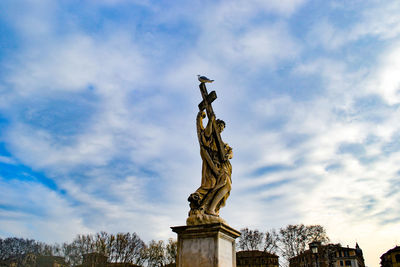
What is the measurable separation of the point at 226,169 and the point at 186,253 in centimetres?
236

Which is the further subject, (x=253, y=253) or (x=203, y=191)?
(x=253, y=253)

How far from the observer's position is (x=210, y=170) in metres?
7.58

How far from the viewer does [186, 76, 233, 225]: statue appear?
6910 mm

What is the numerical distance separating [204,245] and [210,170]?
191 centimetres

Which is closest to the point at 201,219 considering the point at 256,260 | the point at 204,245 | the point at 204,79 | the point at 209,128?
the point at 204,245

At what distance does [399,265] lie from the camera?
72.0m

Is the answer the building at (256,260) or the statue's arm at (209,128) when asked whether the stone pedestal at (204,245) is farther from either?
the building at (256,260)

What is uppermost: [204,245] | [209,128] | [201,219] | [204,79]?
[204,79]

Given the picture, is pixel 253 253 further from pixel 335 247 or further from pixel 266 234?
pixel 335 247

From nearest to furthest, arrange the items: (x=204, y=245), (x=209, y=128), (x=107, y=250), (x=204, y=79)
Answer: (x=204, y=245), (x=209, y=128), (x=204, y=79), (x=107, y=250)

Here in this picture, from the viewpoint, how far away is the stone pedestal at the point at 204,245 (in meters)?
6.21

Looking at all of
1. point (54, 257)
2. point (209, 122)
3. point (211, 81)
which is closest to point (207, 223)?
point (209, 122)

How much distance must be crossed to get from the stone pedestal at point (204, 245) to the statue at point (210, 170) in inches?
9.0

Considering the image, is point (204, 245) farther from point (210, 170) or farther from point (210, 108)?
point (210, 108)
